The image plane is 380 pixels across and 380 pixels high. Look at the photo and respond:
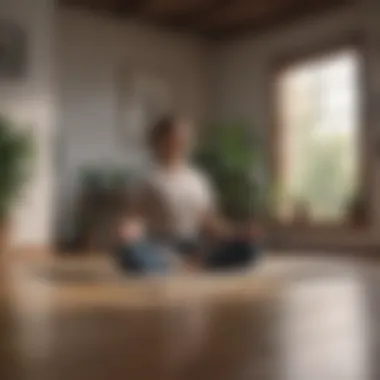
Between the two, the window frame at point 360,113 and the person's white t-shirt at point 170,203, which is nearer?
the person's white t-shirt at point 170,203

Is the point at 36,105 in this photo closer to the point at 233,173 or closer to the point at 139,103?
the point at 139,103

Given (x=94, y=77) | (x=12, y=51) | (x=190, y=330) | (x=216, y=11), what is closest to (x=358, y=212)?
(x=216, y=11)

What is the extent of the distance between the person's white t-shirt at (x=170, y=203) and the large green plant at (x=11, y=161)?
1.32 metres

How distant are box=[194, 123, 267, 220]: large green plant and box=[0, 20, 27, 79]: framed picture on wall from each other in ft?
3.76

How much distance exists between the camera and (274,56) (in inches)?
175

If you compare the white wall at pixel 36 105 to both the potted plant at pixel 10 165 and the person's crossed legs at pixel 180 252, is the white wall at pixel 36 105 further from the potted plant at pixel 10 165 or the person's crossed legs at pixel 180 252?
the person's crossed legs at pixel 180 252

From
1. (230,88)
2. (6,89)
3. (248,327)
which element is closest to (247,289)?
(248,327)

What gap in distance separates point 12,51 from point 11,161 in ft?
2.16

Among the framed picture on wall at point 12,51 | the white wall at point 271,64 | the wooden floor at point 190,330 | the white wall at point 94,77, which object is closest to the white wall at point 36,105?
the framed picture on wall at point 12,51

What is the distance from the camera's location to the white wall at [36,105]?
3.68 meters

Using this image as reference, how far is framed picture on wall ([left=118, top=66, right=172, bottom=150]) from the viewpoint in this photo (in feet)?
14.5

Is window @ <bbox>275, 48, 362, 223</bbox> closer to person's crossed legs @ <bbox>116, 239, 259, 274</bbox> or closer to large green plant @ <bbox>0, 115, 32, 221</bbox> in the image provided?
large green plant @ <bbox>0, 115, 32, 221</bbox>

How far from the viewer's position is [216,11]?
4359 millimetres

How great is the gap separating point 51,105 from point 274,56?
1439mm
